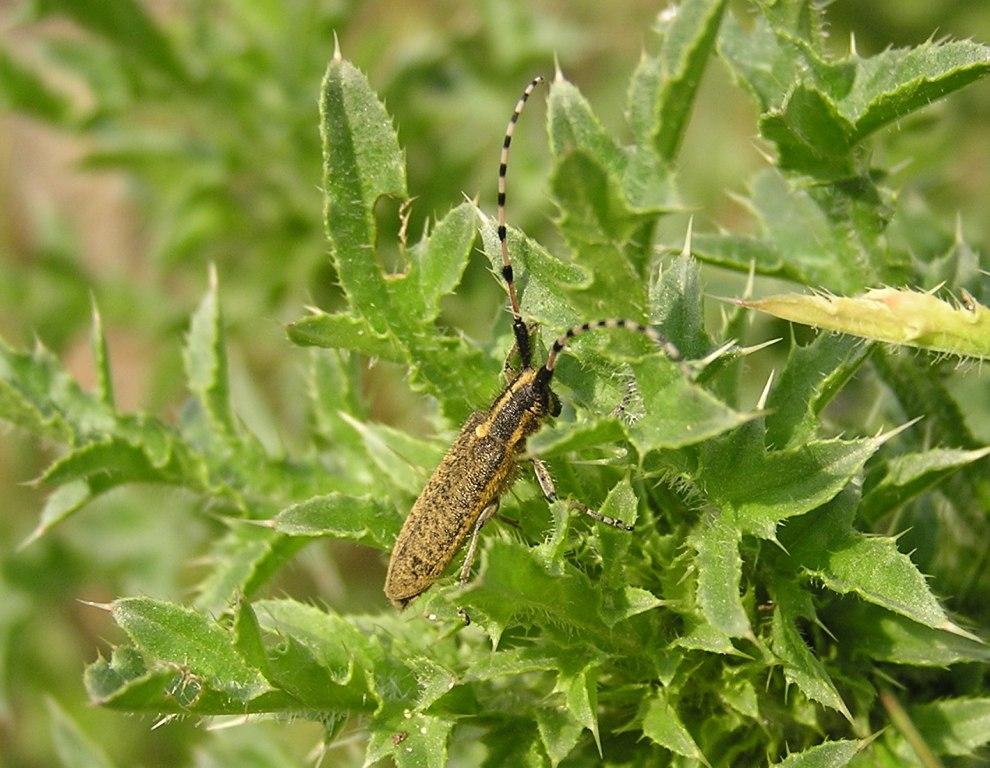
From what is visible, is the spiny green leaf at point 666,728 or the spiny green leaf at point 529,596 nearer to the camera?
the spiny green leaf at point 529,596

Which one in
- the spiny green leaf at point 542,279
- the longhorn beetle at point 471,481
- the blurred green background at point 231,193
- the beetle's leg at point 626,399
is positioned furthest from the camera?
the blurred green background at point 231,193

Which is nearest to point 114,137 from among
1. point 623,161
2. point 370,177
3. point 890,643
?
point 370,177

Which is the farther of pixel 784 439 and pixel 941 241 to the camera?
pixel 941 241

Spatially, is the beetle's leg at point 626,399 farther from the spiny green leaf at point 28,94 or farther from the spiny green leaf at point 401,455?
the spiny green leaf at point 28,94

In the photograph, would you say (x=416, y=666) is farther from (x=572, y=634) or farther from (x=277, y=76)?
(x=277, y=76)

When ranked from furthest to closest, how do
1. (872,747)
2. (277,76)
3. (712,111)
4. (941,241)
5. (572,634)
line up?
(712,111), (277,76), (941,241), (872,747), (572,634)

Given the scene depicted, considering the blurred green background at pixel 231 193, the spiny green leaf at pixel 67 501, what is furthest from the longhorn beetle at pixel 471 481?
the blurred green background at pixel 231 193
